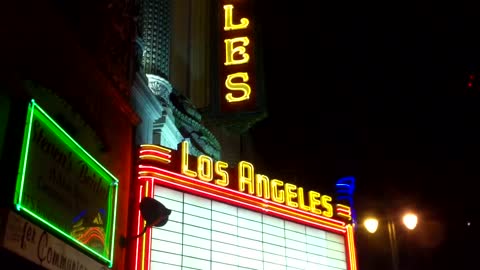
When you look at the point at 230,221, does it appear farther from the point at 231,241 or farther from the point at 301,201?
the point at 301,201

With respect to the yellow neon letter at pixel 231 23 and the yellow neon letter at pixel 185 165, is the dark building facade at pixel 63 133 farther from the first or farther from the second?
the yellow neon letter at pixel 231 23

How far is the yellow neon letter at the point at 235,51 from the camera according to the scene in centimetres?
1864

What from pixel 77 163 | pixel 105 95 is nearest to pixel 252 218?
pixel 105 95

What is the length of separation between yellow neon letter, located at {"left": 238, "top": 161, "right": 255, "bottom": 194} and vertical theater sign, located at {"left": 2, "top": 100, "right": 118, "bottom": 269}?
16.2ft

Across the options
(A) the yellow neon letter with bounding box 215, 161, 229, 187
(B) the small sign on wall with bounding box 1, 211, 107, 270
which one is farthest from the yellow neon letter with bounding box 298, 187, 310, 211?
(B) the small sign on wall with bounding box 1, 211, 107, 270

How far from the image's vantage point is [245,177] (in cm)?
1515

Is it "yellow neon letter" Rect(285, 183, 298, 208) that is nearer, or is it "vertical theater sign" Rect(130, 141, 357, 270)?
"vertical theater sign" Rect(130, 141, 357, 270)

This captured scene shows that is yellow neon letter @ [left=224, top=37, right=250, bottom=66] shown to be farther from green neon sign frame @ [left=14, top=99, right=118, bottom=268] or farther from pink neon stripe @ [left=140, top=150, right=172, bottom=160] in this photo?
green neon sign frame @ [left=14, top=99, right=118, bottom=268]

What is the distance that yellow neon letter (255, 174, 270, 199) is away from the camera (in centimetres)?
1537

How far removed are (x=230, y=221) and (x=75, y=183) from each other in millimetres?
5996

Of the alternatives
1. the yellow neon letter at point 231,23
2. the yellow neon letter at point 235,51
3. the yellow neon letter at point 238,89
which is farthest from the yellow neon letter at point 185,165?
the yellow neon letter at point 231,23

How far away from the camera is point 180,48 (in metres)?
20.3

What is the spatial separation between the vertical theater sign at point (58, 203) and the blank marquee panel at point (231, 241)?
2746 mm

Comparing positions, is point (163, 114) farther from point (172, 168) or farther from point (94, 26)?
point (94, 26)
